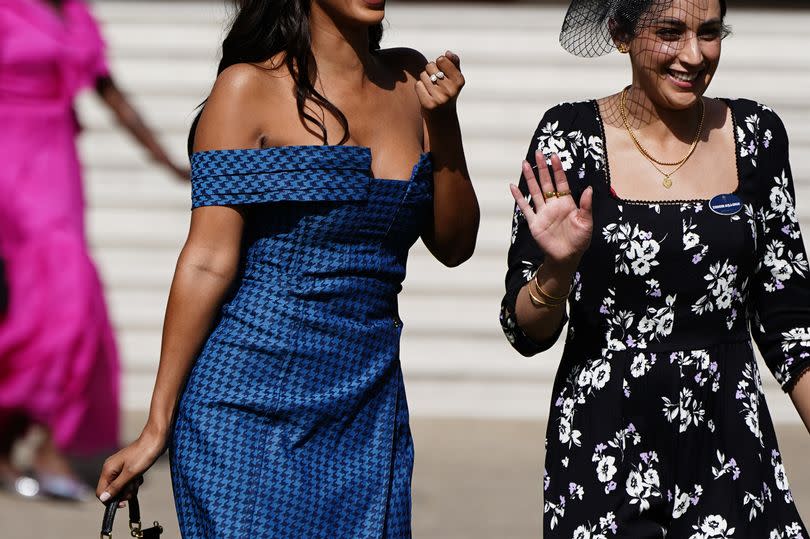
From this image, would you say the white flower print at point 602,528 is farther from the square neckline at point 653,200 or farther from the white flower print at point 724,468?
the square neckline at point 653,200

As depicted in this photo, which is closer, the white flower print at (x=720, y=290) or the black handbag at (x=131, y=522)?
the black handbag at (x=131, y=522)

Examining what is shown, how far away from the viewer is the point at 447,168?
10.1ft

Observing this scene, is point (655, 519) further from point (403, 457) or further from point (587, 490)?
point (403, 457)

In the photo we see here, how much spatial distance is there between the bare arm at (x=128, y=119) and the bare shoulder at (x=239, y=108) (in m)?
3.32

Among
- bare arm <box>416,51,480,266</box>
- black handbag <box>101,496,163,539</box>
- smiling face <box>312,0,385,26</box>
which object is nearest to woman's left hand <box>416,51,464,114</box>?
bare arm <box>416,51,480,266</box>

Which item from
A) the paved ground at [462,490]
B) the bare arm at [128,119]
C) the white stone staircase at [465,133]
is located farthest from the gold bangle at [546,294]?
the white stone staircase at [465,133]

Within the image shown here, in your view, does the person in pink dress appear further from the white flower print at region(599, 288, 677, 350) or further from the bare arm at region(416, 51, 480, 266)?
the white flower print at region(599, 288, 677, 350)

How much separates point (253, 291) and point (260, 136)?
0.30 meters

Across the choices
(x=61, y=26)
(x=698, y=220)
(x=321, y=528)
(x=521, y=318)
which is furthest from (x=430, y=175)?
(x=61, y=26)

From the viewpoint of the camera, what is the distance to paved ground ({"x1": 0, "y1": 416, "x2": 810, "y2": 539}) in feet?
19.5

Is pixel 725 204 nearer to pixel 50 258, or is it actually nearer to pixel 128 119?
pixel 50 258

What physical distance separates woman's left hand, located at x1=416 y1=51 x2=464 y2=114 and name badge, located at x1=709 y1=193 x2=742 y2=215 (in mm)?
544

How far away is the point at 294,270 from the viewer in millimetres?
2943

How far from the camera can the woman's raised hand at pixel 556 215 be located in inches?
111
